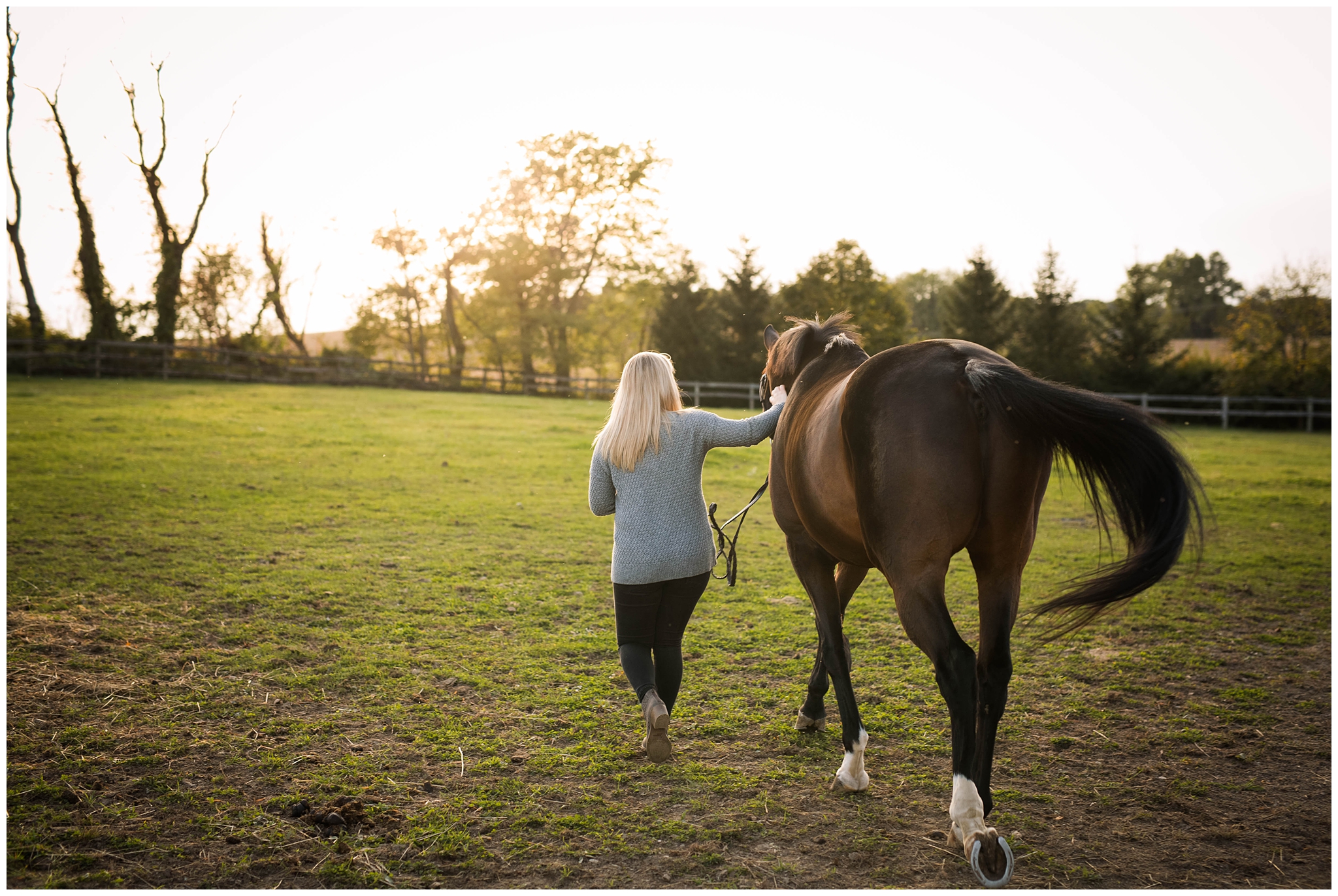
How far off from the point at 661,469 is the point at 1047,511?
27.8 feet

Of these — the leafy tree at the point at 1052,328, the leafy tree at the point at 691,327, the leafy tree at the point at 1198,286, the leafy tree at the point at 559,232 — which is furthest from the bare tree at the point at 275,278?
the leafy tree at the point at 1198,286

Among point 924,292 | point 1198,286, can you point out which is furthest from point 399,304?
point 1198,286

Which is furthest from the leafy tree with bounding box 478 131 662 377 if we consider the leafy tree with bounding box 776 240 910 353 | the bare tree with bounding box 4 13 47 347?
the bare tree with bounding box 4 13 47 347

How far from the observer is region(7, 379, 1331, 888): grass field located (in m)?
2.64

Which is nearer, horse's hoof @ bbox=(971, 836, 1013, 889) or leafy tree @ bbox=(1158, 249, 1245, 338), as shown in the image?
horse's hoof @ bbox=(971, 836, 1013, 889)

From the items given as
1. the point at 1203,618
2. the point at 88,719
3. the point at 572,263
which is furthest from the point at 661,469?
the point at 572,263

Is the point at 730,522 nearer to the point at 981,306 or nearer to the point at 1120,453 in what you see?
the point at 1120,453

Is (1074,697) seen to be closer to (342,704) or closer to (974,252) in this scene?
(342,704)

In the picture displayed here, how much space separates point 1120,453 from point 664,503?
1.78 m

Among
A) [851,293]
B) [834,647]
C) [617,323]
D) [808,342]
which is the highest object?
[851,293]

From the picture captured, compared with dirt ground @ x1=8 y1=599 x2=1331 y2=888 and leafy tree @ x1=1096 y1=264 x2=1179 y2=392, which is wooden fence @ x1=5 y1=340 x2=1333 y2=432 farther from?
dirt ground @ x1=8 y1=599 x2=1331 y2=888

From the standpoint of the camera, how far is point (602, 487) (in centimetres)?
356

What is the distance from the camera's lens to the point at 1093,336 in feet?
101

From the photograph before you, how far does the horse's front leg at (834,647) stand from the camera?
3.13m
